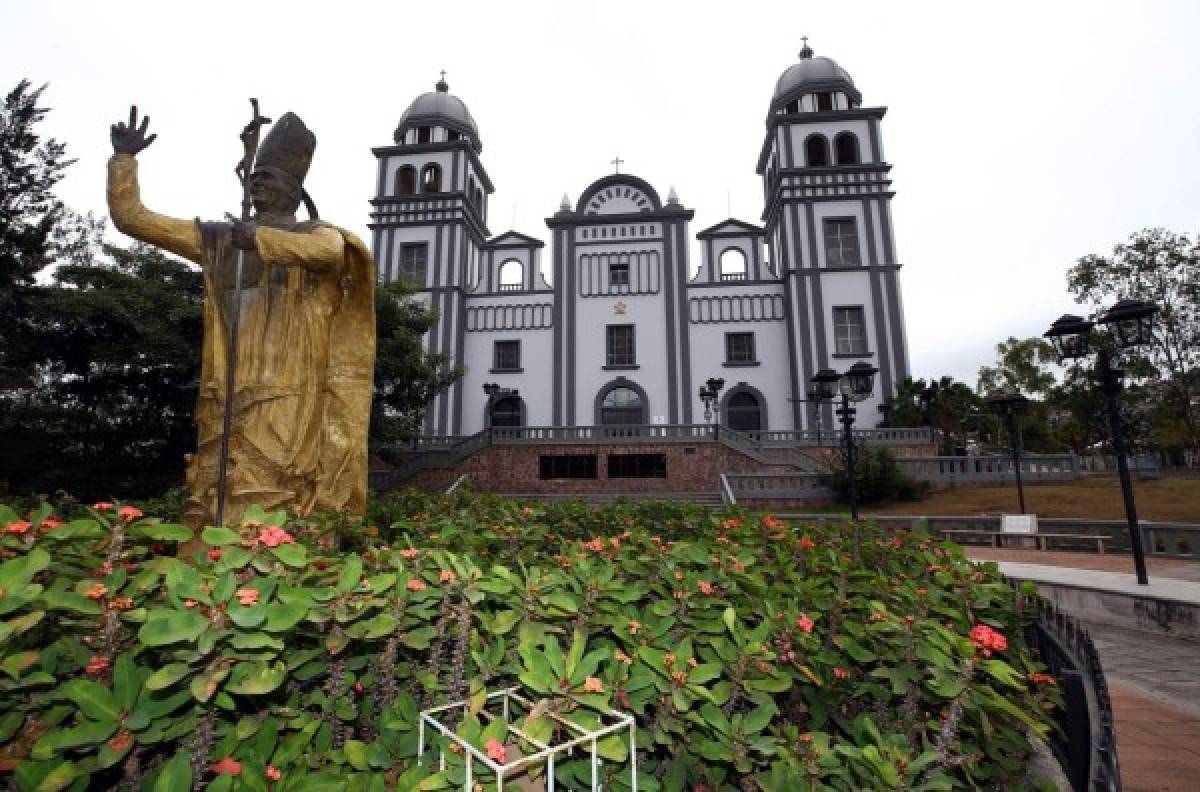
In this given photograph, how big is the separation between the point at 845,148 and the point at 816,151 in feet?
4.22

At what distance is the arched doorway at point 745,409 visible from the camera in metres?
24.2

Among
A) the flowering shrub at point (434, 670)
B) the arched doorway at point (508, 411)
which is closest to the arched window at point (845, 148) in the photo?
the arched doorway at point (508, 411)

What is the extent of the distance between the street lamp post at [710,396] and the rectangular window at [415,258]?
48.0 ft

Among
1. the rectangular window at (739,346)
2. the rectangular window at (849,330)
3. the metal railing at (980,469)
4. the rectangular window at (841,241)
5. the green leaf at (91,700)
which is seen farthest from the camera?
the rectangular window at (739,346)

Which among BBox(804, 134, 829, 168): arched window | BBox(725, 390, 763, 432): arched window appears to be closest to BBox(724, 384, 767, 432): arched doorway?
BBox(725, 390, 763, 432): arched window

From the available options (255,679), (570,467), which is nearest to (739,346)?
(570,467)

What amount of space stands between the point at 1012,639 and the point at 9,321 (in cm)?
1921

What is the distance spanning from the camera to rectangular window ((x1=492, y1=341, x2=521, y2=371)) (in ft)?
85.5

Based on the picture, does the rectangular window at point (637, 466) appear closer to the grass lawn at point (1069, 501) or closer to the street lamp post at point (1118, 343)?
the grass lawn at point (1069, 501)

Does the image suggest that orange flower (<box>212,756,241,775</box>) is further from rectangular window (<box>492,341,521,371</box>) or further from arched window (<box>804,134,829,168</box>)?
arched window (<box>804,134,829,168</box>)

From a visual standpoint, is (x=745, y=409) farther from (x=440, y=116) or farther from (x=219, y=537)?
(x=219, y=537)

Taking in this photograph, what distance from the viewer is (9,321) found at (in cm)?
1298

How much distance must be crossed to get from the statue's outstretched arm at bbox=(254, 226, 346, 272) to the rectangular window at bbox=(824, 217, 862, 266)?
968 inches

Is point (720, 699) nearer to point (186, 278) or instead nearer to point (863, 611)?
point (863, 611)
